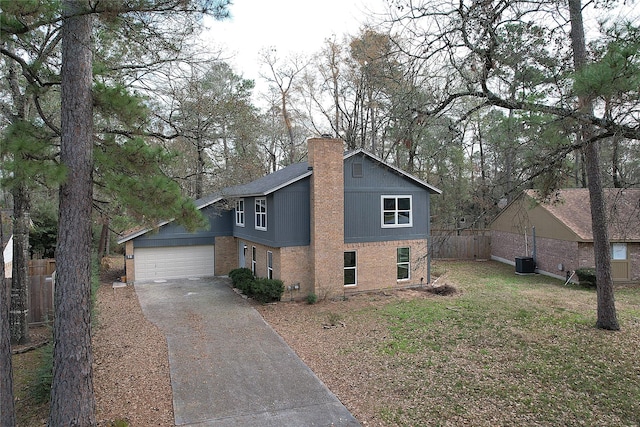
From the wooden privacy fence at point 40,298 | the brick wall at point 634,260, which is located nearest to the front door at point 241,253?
the wooden privacy fence at point 40,298

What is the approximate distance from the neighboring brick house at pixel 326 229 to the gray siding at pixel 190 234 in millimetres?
48

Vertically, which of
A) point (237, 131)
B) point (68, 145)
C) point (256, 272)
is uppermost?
point (237, 131)

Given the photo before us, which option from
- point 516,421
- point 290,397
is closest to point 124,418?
point 290,397

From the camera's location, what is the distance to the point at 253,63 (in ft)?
89.1

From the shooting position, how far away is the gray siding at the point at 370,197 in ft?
52.6

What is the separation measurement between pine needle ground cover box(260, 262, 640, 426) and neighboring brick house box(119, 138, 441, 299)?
1.30m

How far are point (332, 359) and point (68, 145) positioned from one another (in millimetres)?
6875

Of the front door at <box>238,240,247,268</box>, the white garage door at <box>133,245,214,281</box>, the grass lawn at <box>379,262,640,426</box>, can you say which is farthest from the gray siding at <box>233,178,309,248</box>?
the white garage door at <box>133,245,214,281</box>

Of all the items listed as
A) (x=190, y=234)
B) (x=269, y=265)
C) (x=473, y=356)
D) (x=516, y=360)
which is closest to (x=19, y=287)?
(x=269, y=265)

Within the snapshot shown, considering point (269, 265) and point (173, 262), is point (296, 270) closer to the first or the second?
point (269, 265)

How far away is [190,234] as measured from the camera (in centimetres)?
1989

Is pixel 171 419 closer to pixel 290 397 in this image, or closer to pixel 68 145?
pixel 290 397

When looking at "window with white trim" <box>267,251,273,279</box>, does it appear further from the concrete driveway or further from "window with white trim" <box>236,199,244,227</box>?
"window with white trim" <box>236,199,244,227</box>

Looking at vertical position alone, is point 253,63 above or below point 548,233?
above
